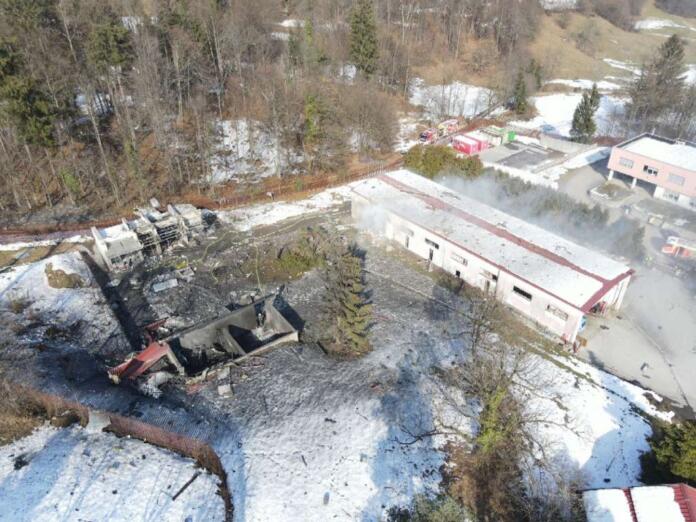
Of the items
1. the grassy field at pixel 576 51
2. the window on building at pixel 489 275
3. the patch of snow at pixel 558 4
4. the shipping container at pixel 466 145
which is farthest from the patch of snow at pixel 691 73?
the window on building at pixel 489 275

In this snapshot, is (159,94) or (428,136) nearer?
(159,94)

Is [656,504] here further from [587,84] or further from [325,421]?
[587,84]

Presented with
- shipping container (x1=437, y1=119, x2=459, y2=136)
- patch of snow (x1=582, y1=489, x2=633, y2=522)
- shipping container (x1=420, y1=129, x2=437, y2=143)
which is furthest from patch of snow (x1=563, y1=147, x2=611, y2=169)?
patch of snow (x1=582, y1=489, x2=633, y2=522)

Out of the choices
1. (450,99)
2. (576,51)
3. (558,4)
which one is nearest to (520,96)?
(450,99)

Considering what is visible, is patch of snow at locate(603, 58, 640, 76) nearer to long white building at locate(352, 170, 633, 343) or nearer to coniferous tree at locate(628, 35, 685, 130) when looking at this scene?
coniferous tree at locate(628, 35, 685, 130)

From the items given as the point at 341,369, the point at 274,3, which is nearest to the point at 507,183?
the point at 341,369
